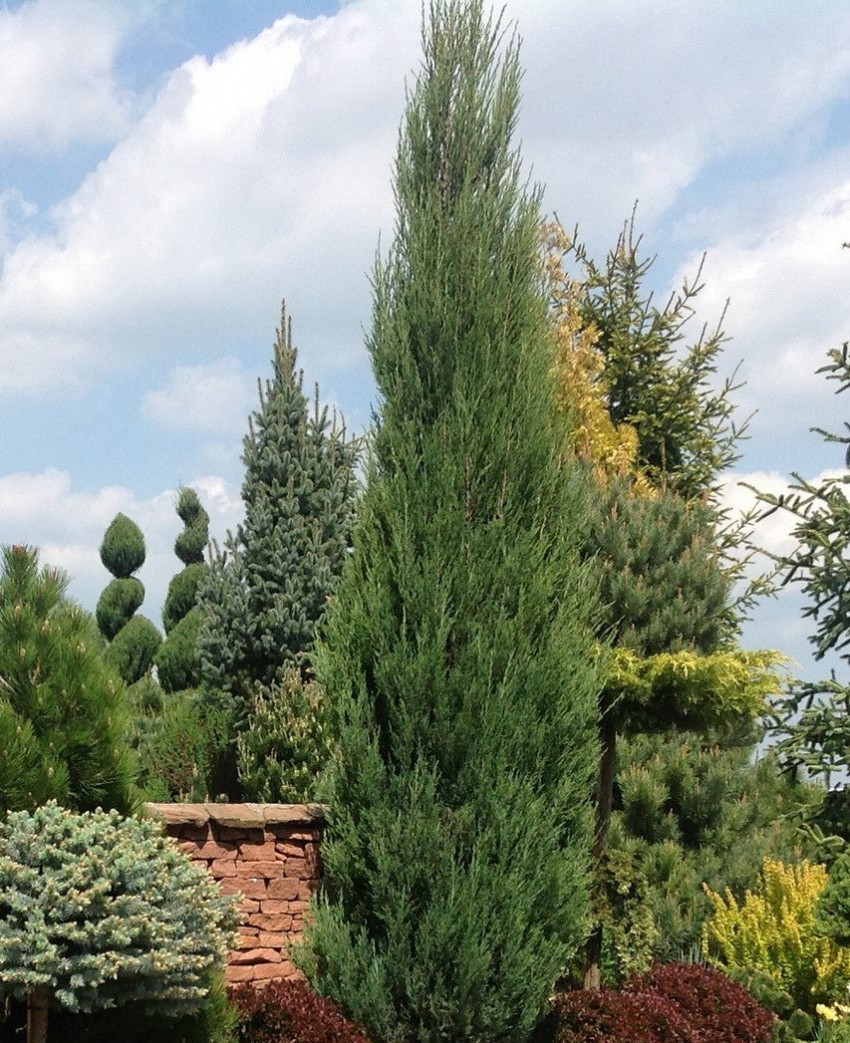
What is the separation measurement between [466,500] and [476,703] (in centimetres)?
137

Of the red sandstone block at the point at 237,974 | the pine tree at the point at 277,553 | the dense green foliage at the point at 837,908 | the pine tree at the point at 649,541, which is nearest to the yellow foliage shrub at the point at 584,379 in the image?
the pine tree at the point at 649,541

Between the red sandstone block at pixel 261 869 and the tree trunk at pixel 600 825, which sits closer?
the red sandstone block at pixel 261 869

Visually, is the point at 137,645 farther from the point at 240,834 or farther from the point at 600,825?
the point at 240,834

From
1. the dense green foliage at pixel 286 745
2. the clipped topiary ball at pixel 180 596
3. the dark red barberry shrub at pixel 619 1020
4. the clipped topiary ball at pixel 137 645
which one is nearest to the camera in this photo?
Result: the dark red barberry shrub at pixel 619 1020

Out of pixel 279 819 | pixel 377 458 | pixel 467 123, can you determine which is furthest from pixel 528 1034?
pixel 467 123

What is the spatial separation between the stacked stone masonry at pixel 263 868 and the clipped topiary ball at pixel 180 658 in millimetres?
11793

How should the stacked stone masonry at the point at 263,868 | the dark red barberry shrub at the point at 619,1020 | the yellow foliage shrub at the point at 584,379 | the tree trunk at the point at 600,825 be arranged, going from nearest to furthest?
the dark red barberry shrub at the point at 619,1020 → the stacked stone masonry at the point at 263,868 → the tree trunk at the point at 600,825 → the yellow foliage shrub at the point at 584,379

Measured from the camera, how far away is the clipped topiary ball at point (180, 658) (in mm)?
20500

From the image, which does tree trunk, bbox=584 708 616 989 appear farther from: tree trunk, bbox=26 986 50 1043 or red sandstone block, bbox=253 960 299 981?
tree trunk, bbox=26 986 50 1043

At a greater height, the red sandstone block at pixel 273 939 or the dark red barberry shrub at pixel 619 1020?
the red sandstone block at pixel 273 939

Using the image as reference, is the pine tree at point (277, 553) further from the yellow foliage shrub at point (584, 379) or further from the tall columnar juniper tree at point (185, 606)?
the tall columnar juniper tree at point (185, 606)

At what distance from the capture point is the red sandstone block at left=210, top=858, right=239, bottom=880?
8461mm

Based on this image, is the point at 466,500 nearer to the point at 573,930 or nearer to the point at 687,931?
the point at 573,930

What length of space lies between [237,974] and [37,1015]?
2.18m
